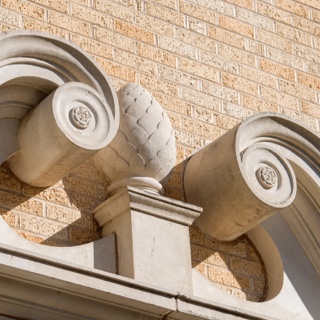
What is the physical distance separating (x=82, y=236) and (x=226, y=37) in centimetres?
147

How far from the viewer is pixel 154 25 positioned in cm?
653

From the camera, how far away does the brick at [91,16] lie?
20.5ft

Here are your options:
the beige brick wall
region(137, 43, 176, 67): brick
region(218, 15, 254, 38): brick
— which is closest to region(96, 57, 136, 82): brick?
the beige brick wall

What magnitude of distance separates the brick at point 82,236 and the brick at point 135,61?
853 millimetres

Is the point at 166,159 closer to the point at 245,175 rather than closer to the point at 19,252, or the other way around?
the point at 245,175

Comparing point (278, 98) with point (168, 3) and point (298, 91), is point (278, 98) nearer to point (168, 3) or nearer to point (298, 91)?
point (298, 91)

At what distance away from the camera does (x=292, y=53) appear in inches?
279

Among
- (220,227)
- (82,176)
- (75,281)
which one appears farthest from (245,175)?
(75,281)

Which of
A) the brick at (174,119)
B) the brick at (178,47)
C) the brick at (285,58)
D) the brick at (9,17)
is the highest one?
the brick at (285,58)

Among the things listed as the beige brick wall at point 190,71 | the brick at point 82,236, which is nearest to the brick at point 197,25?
the beige brick wall at point 190,71

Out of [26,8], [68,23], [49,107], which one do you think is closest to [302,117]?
[68,23]

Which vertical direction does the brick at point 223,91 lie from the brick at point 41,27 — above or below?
above

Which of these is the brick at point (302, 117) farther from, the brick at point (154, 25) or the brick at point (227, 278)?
the brick at point (227, 278)

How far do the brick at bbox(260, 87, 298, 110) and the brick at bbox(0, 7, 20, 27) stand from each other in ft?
4.56
